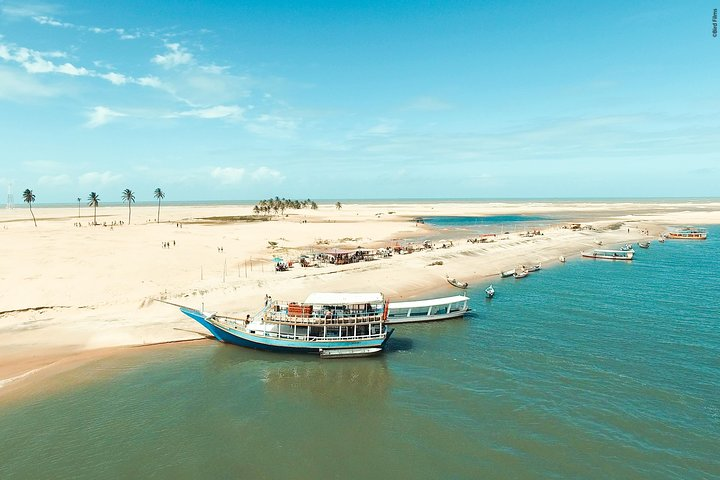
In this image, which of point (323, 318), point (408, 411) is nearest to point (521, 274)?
point (323, 318)

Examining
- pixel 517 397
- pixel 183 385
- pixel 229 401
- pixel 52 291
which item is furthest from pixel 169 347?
pixel 517 397

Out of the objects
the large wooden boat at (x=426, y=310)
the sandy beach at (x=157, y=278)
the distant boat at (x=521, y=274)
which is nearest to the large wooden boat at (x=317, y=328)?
the sandy beach at (x=157, y=278)

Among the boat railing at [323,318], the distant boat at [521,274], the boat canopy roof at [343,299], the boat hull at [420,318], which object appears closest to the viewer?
the boat railing at [323,318]

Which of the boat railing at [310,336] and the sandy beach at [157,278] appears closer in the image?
the boat railing at [310,336]

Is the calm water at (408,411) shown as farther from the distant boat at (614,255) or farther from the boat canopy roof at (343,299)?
the distant boat at (614,255)

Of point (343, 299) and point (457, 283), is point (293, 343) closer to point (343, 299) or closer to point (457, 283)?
point (343, 299)

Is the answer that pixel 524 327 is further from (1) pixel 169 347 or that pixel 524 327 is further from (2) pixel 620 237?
(2) pixel 620 237
